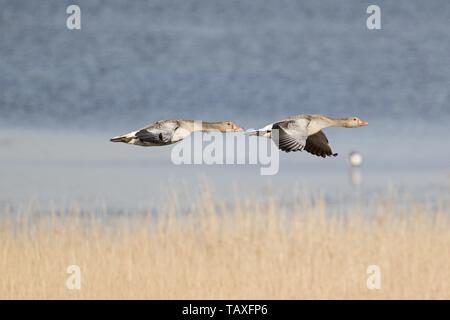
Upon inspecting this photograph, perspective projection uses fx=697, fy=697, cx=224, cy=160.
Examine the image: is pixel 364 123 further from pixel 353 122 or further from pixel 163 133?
pixel 163 133

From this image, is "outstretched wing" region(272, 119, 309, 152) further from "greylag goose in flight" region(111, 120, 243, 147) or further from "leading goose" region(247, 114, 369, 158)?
"greylag goose in flight" region(111, 120, 243, 147)

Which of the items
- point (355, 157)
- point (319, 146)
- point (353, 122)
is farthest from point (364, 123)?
point (355, 157)

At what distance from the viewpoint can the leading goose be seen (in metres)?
6.93

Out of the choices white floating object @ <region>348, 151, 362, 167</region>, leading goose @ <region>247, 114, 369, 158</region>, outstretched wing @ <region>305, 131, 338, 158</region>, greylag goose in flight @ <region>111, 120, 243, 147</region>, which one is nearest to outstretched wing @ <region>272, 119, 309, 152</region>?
leading goose @ <region>247, 114, 369, 158</region>

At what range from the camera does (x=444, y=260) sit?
12.3 meters

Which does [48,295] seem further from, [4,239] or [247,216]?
[247,216]

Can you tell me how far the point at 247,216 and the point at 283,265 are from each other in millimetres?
1129

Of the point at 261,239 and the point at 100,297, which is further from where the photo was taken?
the point at 261,239

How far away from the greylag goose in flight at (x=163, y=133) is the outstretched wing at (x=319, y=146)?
5.56ft

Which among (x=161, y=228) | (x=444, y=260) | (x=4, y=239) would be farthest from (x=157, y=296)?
(x=444, y=260)

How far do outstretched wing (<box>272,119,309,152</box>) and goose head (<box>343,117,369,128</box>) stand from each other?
43.8 inches

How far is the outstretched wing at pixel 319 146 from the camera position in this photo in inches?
330

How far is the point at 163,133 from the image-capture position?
22.6ft

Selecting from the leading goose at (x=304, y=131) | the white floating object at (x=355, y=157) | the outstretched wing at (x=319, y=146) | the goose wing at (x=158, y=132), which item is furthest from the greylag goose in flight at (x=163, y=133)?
the white floating object at (x=355, y=157)
